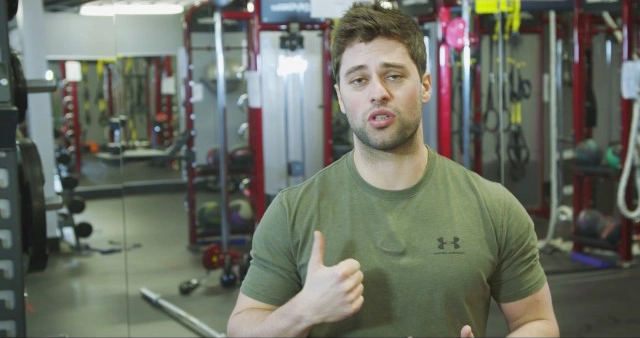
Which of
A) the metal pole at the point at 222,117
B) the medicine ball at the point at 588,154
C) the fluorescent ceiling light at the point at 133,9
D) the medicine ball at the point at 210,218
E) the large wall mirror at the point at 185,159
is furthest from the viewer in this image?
the medicine ball at the point at 210,218

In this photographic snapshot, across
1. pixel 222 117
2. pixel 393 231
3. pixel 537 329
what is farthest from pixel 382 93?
pixel 222 117

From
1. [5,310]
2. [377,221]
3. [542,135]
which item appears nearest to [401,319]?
[377,221]

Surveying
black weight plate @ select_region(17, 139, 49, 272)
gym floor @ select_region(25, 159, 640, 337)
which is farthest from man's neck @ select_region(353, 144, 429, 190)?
gym floor @ select_region(25, 159, 640, 337)

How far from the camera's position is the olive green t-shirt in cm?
138

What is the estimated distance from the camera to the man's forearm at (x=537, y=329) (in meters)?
1.41

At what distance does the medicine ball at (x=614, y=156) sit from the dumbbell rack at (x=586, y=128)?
0.25 ft

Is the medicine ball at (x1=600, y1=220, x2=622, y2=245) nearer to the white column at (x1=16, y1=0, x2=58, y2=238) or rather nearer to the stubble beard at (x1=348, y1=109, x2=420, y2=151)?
the white column at (x1=16, y1=0, x2=58, y2=238)

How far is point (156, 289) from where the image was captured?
5203 mm

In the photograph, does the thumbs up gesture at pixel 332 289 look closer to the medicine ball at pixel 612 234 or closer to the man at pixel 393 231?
the man at pixel 393 231

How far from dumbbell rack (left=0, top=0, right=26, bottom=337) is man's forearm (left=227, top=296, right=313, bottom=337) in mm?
522

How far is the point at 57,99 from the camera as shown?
10.5 metres

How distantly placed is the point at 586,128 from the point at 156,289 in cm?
333

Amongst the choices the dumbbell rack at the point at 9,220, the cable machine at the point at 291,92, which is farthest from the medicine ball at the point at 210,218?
the dumbbell rack at the point at 9,220

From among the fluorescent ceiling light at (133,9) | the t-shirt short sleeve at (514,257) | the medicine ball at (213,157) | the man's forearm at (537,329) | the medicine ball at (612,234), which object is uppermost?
the fluorescent ceiling light at (133,9)
